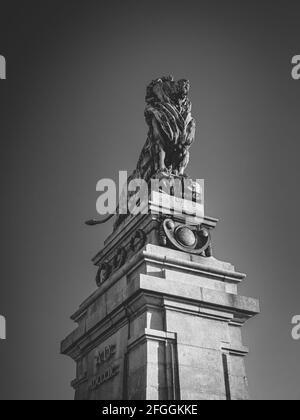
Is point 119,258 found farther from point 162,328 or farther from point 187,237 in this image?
point 162,328

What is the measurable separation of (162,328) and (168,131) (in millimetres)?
6969

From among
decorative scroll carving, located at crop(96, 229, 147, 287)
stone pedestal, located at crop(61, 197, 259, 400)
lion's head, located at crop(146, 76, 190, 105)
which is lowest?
stone pedestal, located at crop(61, 197, 259, 400)

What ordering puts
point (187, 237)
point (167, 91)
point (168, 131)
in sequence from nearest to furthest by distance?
point (187, 237) < point (168, 131) < point (167, 91)

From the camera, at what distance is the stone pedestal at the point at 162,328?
14281mm

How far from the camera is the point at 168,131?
19578mm

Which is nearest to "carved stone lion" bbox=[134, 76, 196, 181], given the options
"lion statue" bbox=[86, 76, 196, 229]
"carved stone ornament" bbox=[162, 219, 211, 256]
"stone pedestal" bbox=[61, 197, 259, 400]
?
"lion statue" bbox=[86, 76, 196, 229]

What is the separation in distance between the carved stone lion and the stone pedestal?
2598mm

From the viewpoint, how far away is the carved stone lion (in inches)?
771

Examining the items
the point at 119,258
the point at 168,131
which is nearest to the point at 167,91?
the point at 168,131

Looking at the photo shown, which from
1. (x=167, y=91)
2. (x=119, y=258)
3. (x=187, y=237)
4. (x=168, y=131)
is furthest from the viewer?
(x=167, y=91)

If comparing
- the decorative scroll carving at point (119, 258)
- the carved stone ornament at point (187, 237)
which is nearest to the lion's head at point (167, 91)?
the carved stone ornament at point (187, 237)

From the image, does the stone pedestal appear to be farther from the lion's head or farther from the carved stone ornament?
the lion's head

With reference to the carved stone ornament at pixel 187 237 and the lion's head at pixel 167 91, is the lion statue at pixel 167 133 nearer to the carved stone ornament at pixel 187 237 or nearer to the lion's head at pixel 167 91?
the lion's head at pixel 167 91

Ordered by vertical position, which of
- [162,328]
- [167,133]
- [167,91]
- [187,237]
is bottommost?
[162,328]
